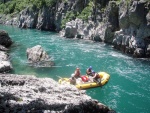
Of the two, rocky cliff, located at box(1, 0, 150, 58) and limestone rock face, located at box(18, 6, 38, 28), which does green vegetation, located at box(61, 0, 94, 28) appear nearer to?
rocky cliff, located at box(1, 0, 150, 58)

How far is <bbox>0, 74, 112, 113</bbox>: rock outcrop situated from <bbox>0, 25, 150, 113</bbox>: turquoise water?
6.65 metres

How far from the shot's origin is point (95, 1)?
1987 inches

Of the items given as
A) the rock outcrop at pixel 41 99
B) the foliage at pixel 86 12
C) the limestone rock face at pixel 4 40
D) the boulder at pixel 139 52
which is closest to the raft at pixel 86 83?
the rock outcrop at pixel 41 99

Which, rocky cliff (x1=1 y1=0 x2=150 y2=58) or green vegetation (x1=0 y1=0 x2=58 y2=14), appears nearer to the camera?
Result: rocky cliff (x1=1 y1=0 x2=150 y2=58)

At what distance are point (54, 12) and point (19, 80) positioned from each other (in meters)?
53.4

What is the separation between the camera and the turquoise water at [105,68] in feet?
70.9

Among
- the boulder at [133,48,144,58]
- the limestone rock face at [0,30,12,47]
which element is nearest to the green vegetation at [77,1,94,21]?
the limestone rock face at [0,30,12,47]

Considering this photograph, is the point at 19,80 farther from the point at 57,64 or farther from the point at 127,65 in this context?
the point at 127,65

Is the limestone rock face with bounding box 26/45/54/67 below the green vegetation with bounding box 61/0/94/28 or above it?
below

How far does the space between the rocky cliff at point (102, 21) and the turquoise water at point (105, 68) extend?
2.18m

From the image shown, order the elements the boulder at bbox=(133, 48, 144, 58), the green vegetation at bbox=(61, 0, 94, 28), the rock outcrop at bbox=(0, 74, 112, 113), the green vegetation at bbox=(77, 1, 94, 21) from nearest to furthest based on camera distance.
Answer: the rock outcrop at bbox=(0, 74, 112, 113), the boulder at bbox=(133, 48, 144, 58), the green vegetation at bbox=(77, 1, 94, 21), the green vegetation at bbox=(61, 0, 94, 28)

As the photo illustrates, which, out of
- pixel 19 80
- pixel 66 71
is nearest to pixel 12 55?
pixel 66 71

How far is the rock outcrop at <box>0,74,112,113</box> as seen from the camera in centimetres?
1242

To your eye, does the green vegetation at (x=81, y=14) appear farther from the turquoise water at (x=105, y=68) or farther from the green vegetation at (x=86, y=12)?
the turquoise water at (x=105, y=68)
